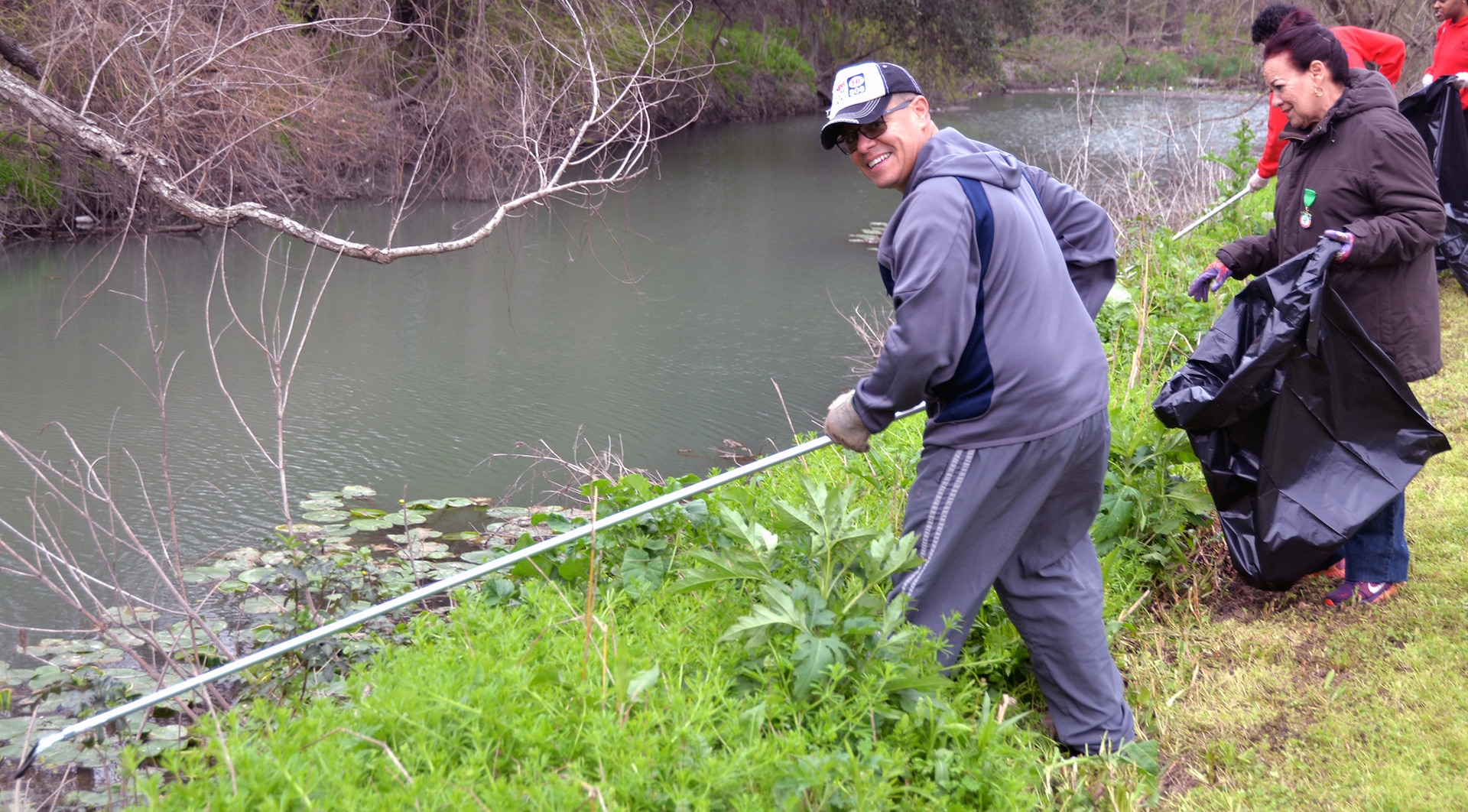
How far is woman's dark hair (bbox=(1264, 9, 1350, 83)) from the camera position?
129 inches

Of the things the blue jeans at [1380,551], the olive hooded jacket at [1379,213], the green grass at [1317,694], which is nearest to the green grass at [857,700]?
the green grass at [1317,694]

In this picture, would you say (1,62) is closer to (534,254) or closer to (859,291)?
(534,254)

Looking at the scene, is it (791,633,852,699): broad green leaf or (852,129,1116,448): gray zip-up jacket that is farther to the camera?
(852,129,1116,448): gray zip-up jacket

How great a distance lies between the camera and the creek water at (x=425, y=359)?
704 cm

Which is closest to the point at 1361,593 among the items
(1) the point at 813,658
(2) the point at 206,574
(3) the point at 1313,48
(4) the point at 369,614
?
(3) the point at 1313,48

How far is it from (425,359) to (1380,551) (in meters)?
7.76

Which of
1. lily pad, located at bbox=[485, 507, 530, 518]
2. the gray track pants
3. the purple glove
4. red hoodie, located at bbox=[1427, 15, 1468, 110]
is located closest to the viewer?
the gray track pants

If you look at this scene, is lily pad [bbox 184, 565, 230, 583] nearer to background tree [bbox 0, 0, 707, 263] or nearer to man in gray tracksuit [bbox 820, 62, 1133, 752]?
background tree [bbox 0, 0, 707, 263]

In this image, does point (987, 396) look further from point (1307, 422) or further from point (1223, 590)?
point (1223, 590)

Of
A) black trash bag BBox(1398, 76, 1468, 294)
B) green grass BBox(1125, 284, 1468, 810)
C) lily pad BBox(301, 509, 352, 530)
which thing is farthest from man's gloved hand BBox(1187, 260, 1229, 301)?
lily pad BBox(301, 509, 352, 530)

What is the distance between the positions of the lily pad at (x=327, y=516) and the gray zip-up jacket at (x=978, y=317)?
454 cm

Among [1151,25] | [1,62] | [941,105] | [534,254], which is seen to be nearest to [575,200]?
[534,254]

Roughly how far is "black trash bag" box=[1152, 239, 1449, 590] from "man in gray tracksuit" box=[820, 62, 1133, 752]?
0.71m

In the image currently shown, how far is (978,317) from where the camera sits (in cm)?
258
